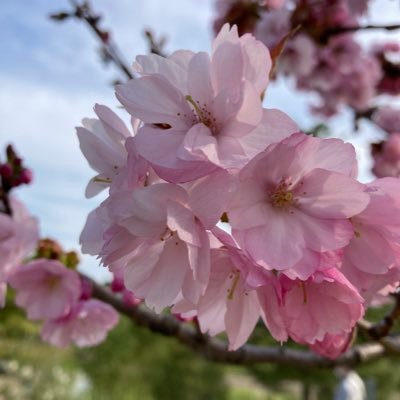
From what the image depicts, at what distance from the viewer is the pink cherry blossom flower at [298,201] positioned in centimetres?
53

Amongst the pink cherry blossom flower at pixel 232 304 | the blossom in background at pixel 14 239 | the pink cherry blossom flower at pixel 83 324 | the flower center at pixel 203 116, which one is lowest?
the pink cherry blossom flower at pixel 83 324

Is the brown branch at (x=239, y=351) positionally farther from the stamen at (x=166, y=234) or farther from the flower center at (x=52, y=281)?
the stamen at (x=166, y=234)

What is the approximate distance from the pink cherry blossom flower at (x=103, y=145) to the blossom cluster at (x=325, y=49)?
4.59ft

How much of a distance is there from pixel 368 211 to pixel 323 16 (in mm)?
2139

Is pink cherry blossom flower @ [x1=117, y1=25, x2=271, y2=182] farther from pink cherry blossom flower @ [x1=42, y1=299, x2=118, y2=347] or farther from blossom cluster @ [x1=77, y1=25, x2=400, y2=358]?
pink cherry blossom flower @ [x1=42, y1=299, x2=118, y2=347]

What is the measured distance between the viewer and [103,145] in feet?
2.22

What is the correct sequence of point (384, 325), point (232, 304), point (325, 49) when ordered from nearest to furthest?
point (232, 304), point (384, 325), point (325, 49)

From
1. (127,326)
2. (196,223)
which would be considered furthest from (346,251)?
(127,326)

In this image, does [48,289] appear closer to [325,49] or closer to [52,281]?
[52,281]

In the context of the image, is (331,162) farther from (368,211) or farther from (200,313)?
(200,313)

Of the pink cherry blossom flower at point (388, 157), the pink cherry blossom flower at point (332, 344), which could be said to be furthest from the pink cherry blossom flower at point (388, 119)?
the pink cherry blossom flower at point (332, 344)

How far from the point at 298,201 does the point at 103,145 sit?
25 centimetres

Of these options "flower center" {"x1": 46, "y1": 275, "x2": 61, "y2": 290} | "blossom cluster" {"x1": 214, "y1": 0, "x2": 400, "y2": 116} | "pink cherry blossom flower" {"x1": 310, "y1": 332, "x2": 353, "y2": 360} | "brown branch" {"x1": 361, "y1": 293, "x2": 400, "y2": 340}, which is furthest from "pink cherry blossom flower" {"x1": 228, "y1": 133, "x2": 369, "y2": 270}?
"blossom cluster" {"x1": 214, "y1": 0, "x2": 400, "y2": 116}

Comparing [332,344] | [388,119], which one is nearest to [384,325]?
[332,344]
